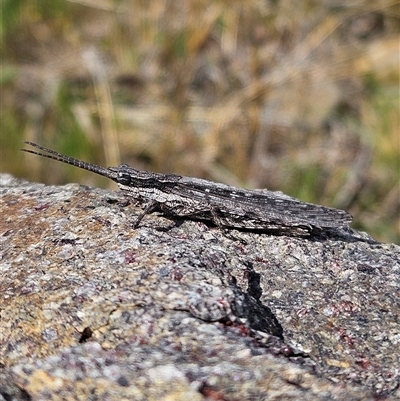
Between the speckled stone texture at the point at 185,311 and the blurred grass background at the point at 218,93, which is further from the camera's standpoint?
the blurred grass background at the point at 218,93

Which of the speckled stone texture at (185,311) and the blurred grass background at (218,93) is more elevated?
the blurred grass background at (218,93)

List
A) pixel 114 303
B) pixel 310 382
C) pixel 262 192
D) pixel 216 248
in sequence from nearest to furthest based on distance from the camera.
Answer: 1. pixel 310 382
2. pixel 114 303
3. pixel 216 248
4. pixel 262 192

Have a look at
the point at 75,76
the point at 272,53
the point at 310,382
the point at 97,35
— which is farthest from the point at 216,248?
the point at 97,35

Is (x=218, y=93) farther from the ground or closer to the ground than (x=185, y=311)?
farther from the ground

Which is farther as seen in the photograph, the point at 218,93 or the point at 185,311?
the point at 218,93

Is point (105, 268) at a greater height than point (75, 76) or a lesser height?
lesser

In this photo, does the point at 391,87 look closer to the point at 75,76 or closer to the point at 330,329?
the point at 75,76
